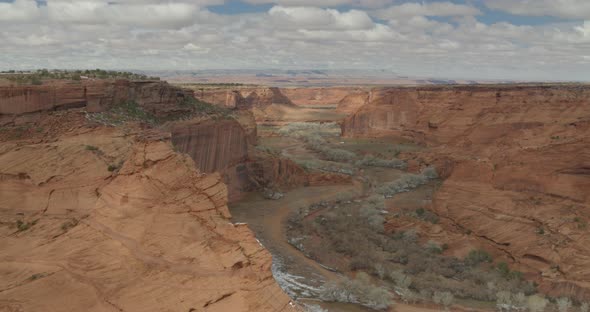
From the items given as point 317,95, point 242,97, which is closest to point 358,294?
point 242,97

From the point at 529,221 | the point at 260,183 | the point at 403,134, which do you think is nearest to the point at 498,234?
the point at 529,221

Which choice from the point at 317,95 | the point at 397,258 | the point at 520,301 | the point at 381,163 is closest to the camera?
the point at 520,301

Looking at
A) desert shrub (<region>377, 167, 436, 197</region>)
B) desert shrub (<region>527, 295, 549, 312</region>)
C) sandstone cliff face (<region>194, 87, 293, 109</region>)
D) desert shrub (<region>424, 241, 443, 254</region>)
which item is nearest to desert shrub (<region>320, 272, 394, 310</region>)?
desert shrub (<region>527, 295, 549, 312</region>)

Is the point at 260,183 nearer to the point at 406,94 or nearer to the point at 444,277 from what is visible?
the point at 444,277

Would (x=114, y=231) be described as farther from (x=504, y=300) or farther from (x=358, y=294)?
(x=504, y=300)

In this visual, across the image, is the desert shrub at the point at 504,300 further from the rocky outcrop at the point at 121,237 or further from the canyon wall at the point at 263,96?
the canyon wall at the point at 263,96
